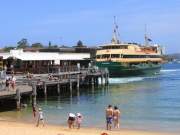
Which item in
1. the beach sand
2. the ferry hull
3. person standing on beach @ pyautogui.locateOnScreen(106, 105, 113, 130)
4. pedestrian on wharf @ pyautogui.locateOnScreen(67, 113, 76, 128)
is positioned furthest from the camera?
the ferry hull

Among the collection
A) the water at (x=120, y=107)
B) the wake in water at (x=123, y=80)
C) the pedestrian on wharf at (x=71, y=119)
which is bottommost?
the water at (x=120, y=107)

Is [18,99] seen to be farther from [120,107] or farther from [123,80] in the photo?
[123,80]

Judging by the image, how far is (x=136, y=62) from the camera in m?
89.9

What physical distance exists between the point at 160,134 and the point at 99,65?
53.4 meters

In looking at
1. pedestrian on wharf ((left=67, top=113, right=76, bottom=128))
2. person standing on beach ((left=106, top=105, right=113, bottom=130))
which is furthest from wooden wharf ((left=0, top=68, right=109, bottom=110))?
person standing on beach ((left=106, top=105, right=113, bottom=130))

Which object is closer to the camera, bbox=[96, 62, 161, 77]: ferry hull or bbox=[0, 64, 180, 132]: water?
bbox=[0, 64, 180, 132]: water

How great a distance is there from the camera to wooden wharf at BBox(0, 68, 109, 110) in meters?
41.1

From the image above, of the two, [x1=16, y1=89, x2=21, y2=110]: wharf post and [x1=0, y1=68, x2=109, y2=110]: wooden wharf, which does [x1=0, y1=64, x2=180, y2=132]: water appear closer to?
[x1=16, y1=89, x2=21, y2=110]: wharf post

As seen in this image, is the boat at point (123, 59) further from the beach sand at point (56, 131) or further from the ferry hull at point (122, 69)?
the beach sand at point (56, 131)

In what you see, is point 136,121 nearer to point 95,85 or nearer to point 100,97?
point 100,97

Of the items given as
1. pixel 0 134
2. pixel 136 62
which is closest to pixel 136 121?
pixel 0 134

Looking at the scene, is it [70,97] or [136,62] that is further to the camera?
[136,62]

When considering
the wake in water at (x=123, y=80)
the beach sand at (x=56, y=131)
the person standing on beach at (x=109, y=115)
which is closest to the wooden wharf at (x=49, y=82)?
the wake in water at (x=123, y=80)

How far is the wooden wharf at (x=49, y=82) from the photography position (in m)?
41.1
